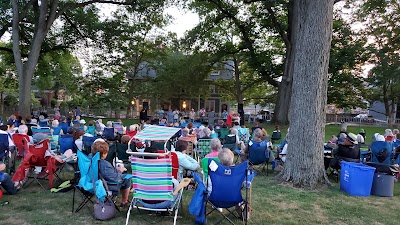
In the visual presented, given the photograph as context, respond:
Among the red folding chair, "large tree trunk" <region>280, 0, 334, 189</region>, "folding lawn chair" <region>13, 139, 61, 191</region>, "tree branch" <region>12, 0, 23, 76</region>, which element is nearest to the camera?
"folding lawn chair" <region>13, 139, 61, 191</region>

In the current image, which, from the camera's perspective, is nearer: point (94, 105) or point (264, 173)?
point (264, 173)

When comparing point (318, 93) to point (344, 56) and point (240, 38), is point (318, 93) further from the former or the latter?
point (240, 38)

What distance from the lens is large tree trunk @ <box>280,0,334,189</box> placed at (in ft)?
19.8

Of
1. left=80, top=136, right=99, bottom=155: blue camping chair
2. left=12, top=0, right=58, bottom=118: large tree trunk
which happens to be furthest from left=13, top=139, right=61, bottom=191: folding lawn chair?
left=12, top=0, right=58, bottom=118: large tree trunk

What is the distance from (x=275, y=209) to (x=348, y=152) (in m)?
2.70

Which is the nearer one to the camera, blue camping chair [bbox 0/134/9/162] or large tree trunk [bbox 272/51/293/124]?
blue camping chair [bbox 0/134/9/162]

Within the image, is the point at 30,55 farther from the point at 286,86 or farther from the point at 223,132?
the point at 286,86

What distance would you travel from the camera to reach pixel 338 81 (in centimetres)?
2255

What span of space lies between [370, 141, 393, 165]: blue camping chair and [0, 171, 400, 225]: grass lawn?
0.98m

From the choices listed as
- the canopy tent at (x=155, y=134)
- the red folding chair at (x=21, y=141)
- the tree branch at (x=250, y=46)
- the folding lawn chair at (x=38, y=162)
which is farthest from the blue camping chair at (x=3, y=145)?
the tree branch at (x=250, y=46)

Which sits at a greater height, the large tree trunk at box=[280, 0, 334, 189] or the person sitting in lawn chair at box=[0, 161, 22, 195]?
the large tree trunk at box=[280, 0, 334, 189]

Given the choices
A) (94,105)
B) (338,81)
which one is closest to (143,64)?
(94,105)

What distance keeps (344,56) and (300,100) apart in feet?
55.3

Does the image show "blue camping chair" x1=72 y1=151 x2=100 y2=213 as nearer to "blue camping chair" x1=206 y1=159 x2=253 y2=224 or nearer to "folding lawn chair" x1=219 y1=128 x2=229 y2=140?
"blue camping chair" x1=206 y1=159 x2=253 y2=224
